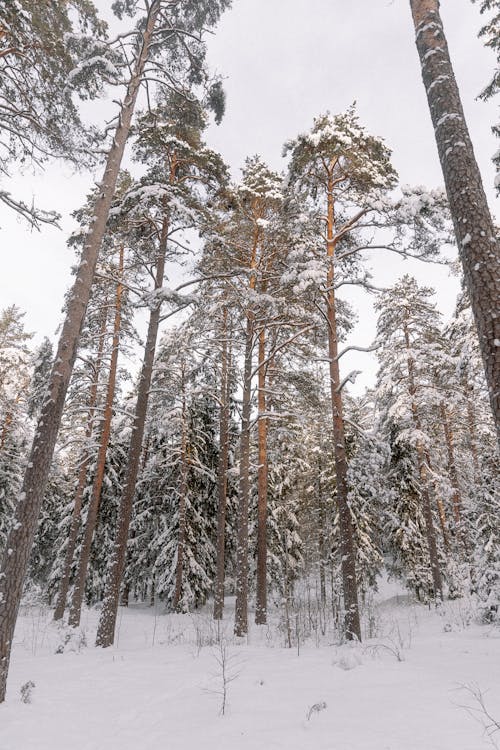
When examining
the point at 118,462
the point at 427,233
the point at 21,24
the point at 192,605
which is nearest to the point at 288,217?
the point at 427,233

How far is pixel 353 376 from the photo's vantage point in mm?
9664

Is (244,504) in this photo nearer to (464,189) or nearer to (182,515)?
(182,515)

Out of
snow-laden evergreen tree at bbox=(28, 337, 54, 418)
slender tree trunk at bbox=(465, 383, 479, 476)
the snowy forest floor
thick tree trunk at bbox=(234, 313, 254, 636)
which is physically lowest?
the snowy forest floor

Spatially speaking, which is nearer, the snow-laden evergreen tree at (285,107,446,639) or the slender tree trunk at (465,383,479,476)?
the snow-laden evergreen tree at (285,107,446,639)

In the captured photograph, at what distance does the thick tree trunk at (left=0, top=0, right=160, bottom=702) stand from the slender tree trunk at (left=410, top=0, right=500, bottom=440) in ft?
17.8

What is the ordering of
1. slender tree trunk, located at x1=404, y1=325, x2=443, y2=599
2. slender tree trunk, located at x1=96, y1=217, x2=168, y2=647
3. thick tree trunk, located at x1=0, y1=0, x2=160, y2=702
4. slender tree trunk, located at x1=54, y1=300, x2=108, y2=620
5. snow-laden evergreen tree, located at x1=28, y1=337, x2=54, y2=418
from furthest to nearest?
slender tree trunk, located at x1=404, y1=325, x2=443, y2=599, slender tree trunk, located at x1=54, y1=300, x2=108, y2=620, snow-laden evergreen tree, located at x1=28, y1=337, x2=54, y2=418, slender tree trunk, located at x1=96, y1=217, x2=168, y2=647, thick tree trunk, located at x1=0, y1=0, x2=160, y2=702

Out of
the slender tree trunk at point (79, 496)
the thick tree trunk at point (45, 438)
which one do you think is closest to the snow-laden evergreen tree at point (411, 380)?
the slender tree trunk at point (79, 496)

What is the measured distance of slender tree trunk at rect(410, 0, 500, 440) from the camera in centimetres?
440

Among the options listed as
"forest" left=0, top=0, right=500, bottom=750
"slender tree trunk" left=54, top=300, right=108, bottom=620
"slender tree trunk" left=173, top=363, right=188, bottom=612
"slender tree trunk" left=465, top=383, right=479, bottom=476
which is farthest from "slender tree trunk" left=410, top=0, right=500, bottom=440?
"slender tree trunk" left=465, top=383, right=479, bottom=476

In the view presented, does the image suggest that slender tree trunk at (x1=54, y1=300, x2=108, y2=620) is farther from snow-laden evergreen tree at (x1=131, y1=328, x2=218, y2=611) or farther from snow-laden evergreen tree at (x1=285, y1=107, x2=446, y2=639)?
snow-laden evergreen tree at (x1=285, y1=107, x2=446, y2=639)

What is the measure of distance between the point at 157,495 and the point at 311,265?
47.8 ft

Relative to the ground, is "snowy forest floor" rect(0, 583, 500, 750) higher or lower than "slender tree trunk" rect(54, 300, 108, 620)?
lower

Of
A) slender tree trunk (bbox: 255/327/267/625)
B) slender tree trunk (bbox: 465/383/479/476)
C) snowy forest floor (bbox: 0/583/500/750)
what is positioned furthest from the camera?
slender tree trunk (bbox: 465/383/479/476)

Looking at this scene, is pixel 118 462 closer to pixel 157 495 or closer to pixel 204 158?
pixel 157 495
